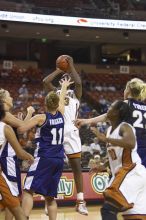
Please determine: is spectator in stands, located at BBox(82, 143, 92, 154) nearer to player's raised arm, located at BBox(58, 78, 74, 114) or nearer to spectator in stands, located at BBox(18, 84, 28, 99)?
spectator in stands, located at BBox(18, 84, 28, 99)

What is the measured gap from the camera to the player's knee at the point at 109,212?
4.95 meters

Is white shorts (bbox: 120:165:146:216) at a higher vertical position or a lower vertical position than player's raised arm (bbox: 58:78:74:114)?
lower

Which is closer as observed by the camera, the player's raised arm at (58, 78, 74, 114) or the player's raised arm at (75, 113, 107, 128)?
the player's raised arm at (75, 113, 107, 128)

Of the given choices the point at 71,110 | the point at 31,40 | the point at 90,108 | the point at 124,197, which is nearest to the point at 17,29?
the point at 31,40

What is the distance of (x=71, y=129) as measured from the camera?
271 inches

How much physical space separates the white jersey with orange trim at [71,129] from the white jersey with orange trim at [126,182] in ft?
5.52

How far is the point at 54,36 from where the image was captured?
2416 cm

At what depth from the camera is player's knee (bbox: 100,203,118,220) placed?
4.95 m

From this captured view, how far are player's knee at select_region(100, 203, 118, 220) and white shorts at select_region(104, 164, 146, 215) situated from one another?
6cm

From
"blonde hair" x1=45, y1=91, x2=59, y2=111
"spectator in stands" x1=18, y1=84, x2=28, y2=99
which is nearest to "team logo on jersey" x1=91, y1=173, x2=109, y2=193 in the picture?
"blonde hair" x1=45, y1=91, x2=59, y2=111

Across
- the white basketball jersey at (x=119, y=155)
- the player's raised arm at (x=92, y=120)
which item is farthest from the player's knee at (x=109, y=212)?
the player's raised arm at (x=92, y=120)

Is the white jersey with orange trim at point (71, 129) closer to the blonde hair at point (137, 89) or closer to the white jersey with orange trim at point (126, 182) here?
the blonde hair at point (137, 89)

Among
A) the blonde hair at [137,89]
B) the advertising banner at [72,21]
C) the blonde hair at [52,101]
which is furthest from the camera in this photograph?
the advertising banner at [72,21]

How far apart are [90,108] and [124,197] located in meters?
16.7
